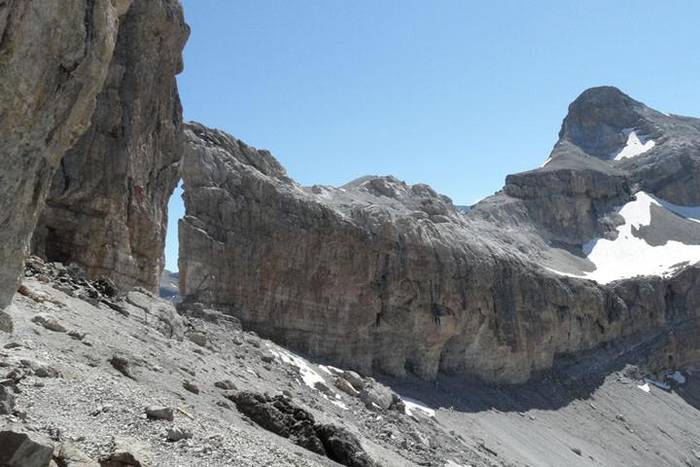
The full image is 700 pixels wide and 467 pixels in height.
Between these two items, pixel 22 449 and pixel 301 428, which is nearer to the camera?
pixel 22 449

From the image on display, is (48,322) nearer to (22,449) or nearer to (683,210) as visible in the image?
(22,449)

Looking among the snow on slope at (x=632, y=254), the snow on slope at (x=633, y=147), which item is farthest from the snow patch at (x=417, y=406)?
the snow on slope at (x=633, y=147)

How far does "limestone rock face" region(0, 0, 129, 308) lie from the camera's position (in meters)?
13.7

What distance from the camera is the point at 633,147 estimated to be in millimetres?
119000

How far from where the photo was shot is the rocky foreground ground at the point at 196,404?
10.3 m

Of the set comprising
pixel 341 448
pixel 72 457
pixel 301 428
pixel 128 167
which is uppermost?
pixel 128 167

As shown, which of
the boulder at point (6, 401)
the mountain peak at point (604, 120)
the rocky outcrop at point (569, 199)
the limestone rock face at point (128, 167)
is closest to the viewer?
the boulder at point (6, 401)

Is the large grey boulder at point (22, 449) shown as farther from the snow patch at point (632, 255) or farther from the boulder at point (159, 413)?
the snow patch at point (632, 255)

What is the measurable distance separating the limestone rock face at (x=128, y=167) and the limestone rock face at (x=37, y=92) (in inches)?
367

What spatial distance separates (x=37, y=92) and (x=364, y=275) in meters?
34.7

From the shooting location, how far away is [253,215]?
44.1m

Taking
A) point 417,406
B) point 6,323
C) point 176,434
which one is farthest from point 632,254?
point 176,434

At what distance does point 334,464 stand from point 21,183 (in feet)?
28.4

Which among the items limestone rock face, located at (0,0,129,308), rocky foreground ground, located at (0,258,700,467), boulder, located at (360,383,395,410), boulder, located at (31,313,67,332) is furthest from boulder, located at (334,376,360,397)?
limestone rock face, located at (0,0,129,308)
